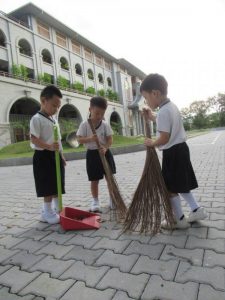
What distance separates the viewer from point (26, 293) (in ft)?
5.96

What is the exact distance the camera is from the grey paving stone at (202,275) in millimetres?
1745

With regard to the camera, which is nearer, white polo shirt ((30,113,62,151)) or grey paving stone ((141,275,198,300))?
grey paving stone ((141,275,198,300))

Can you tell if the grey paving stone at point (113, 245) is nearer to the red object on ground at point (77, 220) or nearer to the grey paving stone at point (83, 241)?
the grey paving stone at point (83, 241)

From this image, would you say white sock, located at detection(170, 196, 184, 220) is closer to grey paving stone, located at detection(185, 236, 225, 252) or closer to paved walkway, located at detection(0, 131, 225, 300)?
paved walkway, located at detection(0, 131, 225, 300)

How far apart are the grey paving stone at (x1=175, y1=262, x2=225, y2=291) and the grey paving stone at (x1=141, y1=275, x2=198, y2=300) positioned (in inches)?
2.6

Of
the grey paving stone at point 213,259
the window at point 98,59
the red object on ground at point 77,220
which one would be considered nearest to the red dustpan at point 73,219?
the red object on ground at point 77,220

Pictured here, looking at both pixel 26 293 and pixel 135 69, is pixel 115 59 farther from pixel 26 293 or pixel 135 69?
pixel 26 293

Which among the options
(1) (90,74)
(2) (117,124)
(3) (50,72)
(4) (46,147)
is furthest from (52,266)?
(2) (117,124)

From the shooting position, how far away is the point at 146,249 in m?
2.30

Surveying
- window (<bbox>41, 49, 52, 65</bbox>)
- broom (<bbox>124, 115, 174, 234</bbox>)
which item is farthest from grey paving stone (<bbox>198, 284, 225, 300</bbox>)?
window (<bbox>41, 49, 52, 65</bbox>)

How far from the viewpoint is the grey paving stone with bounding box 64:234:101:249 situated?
2.52 meters

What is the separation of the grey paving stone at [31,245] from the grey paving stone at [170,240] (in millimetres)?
1029

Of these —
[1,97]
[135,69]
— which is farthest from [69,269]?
[135,69]

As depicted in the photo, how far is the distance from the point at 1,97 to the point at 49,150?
66.2 ft
